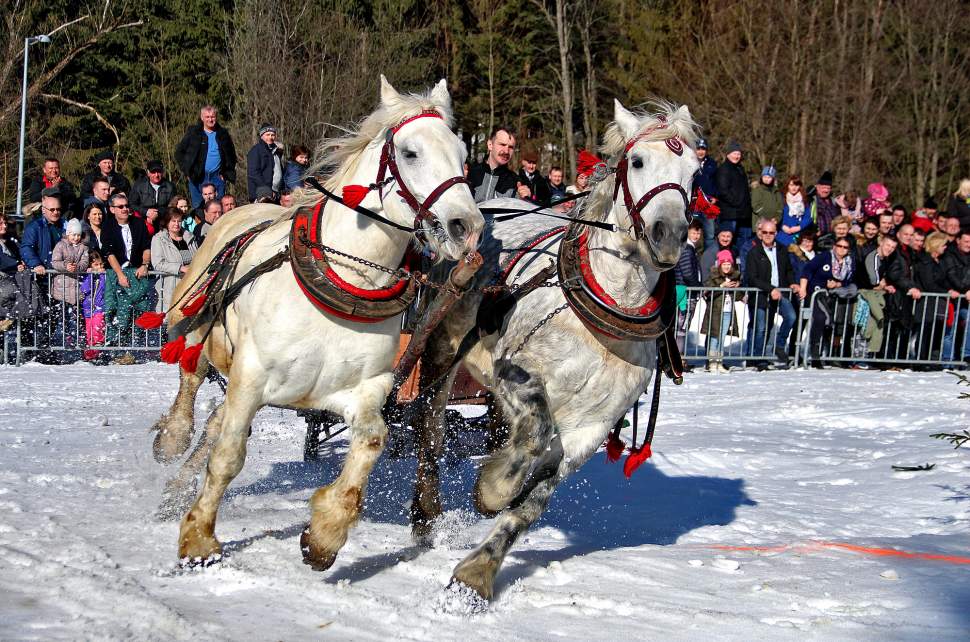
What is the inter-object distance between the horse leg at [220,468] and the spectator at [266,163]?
27.4 feet

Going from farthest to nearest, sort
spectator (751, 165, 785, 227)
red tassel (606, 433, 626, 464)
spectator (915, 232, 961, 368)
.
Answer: spectator (751, 165, 785, 227) < spectator (915, 232, 961, 368) < red tassel (606, 433, 626, 464)

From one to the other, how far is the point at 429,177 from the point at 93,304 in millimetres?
8492

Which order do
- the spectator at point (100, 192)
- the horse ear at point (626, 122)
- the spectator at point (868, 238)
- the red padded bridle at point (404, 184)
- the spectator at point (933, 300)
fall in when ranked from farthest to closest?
the spectator at point (868, 238) → the spectator at point (933, 300) → the spectator at point (100, 192) → the horse ear at point (626, 122) → the red padded bridle at point (404, 184)

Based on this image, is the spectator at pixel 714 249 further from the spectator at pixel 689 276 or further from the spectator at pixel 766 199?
the spectator at pixel 766 199

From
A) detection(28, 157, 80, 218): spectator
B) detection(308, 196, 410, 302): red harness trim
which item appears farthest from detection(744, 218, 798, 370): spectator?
detection(308, 196, 410, 302): red harness trim

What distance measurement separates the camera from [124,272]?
12305mm

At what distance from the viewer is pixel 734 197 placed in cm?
1459

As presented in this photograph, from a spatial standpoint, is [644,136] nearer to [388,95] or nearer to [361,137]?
[388,95]

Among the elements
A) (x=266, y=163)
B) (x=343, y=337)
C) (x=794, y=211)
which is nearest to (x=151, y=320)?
(x=343, y=337)

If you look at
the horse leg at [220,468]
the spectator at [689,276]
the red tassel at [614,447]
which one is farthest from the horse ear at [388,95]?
the spectator at [689,276]

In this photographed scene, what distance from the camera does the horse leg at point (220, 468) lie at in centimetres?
490

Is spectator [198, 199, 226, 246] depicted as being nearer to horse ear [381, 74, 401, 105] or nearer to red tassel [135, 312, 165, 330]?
red tassel [135, 312, 165, 330]

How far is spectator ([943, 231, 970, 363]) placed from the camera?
13.8 meters

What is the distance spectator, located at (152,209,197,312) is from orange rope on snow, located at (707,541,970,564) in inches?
302
